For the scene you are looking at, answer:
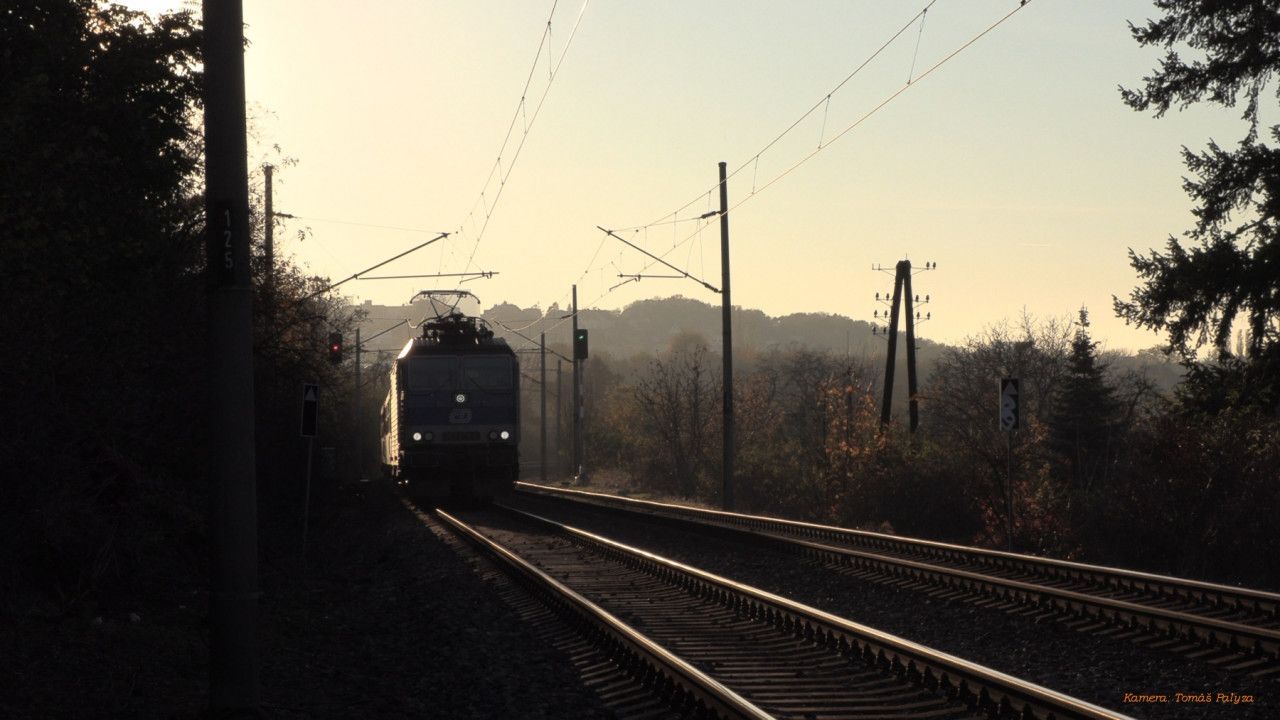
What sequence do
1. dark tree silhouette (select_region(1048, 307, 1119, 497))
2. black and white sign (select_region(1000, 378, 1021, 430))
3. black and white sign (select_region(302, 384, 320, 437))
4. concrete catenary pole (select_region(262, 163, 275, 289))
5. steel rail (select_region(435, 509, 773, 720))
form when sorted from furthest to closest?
1. dark tree silhouette (select_region(1048, 307, 1119, 497))
2. concrete catenary pole (select_region(262, 163, 275, 289))
3. black and white sign (select_region(302, 384, 320, 437))
4. black and white sign (select_region(1000, 378, 1021, 430))
5. steel rail (select_region(435, 509, 773, 720))

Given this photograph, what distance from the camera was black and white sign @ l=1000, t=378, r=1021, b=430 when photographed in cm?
1891

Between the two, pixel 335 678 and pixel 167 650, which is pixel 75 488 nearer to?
pixel 167 650

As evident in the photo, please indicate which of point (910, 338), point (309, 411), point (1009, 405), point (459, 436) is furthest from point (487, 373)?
point (910, 338)

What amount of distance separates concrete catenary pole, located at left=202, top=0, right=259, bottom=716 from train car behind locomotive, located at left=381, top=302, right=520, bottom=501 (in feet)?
70.0

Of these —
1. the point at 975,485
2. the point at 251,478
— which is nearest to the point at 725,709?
the point at 251,478

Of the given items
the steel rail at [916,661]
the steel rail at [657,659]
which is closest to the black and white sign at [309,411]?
the steel rail at [657,659]

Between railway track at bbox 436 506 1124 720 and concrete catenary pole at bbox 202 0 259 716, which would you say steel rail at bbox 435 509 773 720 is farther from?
concrete catenary pole at bbox 202 0 259 716

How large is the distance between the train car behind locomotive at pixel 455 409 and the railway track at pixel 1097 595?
1056 cm

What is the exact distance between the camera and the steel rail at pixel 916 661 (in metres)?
7.38

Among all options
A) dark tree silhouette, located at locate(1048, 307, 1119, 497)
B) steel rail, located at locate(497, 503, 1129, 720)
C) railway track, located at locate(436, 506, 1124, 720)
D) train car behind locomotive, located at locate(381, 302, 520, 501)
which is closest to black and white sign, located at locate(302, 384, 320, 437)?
railway track, located at locate(436, 506, 1124, 720)

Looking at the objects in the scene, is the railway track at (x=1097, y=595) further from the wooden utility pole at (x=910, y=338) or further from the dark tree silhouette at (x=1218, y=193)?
the wooden utility pole at (x=910, y=338)

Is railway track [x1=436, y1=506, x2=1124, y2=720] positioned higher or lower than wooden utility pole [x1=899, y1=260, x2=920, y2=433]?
lower

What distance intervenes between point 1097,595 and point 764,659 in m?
4.41

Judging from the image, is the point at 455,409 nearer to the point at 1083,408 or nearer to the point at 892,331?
the point at 892,331
